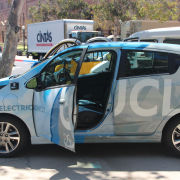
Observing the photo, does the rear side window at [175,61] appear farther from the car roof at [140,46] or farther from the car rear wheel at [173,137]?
the car rear wheel at [173,137]

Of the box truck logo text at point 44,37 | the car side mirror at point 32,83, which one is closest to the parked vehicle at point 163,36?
the car side mirror at point 32,83

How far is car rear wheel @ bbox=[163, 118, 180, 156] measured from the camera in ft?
12.8

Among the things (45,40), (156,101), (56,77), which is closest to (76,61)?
(56,77)

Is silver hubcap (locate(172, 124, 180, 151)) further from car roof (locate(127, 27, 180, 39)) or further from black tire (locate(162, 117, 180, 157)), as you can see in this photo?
car roof (locate(127, 27, 180, 39))

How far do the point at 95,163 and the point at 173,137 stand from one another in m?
1.25

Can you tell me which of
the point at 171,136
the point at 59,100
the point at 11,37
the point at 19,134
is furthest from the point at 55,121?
the point at 11,37

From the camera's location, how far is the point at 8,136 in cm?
397

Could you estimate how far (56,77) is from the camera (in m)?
3.93

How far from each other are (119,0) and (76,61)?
21.6 meters

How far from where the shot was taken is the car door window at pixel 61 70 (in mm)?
3898

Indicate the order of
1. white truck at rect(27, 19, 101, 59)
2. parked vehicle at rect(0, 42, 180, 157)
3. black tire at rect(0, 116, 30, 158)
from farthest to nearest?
white truck at rect(27, 19, 101, 59) → black tire at rect(0, 116, 30, 158) → parked vehicle at rect(0, 42, 180, 157)

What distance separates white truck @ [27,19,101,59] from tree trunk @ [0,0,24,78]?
1082 cm

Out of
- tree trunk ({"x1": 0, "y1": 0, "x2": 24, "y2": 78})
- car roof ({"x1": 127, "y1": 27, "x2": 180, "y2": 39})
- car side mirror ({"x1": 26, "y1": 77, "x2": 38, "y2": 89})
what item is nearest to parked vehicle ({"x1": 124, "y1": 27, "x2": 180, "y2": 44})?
car roof ({"x1": 127, "y1": 27, "x2": 180, "y2": 39})

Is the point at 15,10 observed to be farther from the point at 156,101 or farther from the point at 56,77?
the point at 156,101
